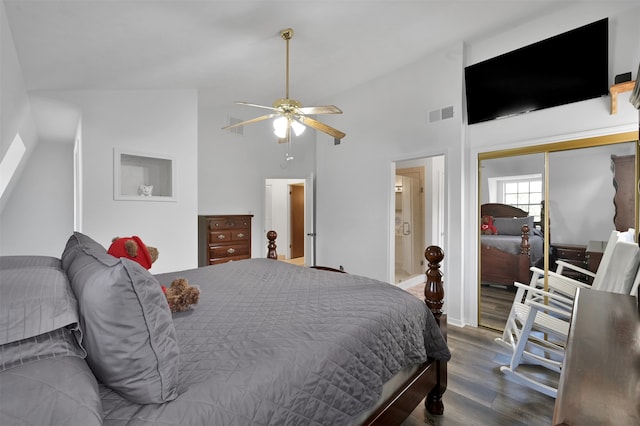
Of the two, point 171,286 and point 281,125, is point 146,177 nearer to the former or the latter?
point 281,125

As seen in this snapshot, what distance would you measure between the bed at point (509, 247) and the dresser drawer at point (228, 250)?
10.4 ft

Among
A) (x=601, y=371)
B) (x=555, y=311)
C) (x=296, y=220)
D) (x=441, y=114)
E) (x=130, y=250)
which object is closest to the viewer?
(x=601, y=371)

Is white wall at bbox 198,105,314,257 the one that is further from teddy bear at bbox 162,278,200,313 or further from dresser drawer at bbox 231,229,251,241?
teddy bear at bbox 162,278,200,313

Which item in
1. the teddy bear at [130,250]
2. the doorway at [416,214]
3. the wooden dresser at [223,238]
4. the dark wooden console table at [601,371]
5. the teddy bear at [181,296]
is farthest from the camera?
the doorway at [416,214]

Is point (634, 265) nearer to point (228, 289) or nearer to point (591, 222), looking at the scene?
point (591, 222)

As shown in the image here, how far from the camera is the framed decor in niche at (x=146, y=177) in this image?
3182 mm

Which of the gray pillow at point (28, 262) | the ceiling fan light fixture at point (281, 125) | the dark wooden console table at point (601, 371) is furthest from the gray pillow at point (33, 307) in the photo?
the ceiling fan light fixture at point (281, 125)

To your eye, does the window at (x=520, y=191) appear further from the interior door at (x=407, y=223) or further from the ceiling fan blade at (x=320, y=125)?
the interior door at (x=407, y=223)

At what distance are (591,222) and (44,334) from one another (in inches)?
140

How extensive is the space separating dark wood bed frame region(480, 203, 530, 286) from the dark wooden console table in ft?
6.73

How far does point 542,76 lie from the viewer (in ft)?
8.80

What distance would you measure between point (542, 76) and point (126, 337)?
3583 mm

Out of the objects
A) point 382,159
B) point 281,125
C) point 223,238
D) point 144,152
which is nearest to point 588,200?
point 382,159

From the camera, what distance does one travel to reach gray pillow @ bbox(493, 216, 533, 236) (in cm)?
290
